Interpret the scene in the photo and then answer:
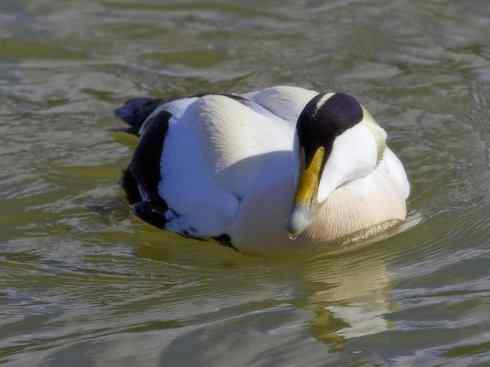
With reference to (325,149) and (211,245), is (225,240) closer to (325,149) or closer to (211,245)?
(211,245)

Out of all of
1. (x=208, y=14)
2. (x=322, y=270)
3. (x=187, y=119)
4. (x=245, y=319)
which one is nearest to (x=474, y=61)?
(x=208, y=14)

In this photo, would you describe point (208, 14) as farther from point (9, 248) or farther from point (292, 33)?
point (9, 248)

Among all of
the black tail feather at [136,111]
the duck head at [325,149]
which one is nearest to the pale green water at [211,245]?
the black tail feather at [136,111]

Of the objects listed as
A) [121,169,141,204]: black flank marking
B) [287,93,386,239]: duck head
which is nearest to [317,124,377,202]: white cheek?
[287,93,386,239]: duck head

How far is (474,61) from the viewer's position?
29.9 ft

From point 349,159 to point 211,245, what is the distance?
0.92m

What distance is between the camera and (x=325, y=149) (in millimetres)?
5660

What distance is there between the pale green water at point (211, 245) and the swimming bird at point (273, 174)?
0.16 meters

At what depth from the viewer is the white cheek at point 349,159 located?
18.9 ft

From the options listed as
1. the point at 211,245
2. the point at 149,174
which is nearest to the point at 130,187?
the point at 149,174

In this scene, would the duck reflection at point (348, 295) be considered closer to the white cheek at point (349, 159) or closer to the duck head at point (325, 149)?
the duck head at point (325, 149)

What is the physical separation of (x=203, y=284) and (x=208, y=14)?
4739mm

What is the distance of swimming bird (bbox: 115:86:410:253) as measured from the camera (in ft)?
18.8

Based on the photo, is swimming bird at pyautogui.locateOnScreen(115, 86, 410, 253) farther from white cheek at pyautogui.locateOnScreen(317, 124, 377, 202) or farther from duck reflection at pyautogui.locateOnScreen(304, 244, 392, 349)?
duck reflection at pyautogui.locateOnScreen(304, 244, 392, 349)
